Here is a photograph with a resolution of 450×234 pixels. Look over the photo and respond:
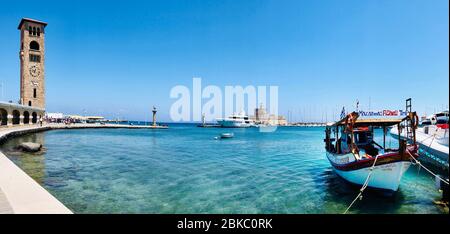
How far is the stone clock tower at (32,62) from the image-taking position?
61562mm

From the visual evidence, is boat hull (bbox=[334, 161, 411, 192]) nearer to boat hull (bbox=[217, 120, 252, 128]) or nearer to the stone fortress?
the stone fortress

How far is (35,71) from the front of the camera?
208 feet

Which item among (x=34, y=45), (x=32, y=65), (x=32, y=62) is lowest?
(x=32, y=65)

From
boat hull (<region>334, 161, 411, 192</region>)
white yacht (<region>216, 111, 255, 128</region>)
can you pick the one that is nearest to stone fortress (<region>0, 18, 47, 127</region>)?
boat hull (<region>334, 161, 411, 192</region>)

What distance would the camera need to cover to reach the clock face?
62.7 m

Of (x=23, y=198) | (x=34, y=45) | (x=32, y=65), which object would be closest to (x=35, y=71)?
(x=32, y=65)

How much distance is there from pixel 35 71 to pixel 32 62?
223cm

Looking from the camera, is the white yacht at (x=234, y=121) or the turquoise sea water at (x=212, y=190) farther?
the white yacht at (x=234, y=121)

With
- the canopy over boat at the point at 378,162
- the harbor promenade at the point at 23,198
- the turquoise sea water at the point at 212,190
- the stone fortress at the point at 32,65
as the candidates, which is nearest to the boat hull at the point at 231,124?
the stone fortress at the point at 32,65

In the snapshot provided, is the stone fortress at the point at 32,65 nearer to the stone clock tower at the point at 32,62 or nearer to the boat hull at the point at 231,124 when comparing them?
the stone clock tower at the point at 32,62

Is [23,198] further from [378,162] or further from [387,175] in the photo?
[387,175]

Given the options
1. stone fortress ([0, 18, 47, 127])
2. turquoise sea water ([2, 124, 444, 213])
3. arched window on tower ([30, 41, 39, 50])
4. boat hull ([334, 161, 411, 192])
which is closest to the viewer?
turquoise sea water ([2, 124, 444, 213])
